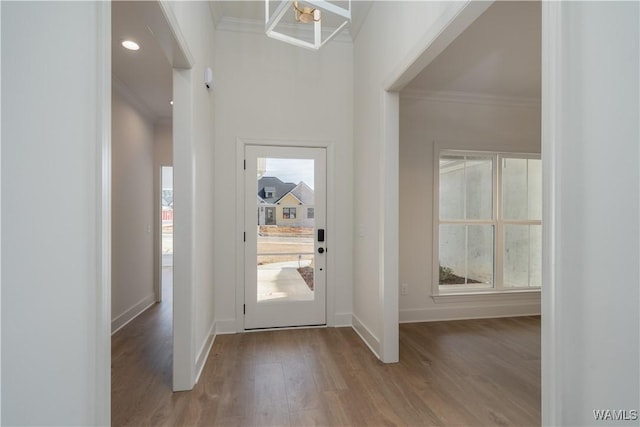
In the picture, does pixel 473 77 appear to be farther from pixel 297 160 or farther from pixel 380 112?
pixel 297 160

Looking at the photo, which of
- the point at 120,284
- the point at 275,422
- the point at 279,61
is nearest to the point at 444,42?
the point at 279,61

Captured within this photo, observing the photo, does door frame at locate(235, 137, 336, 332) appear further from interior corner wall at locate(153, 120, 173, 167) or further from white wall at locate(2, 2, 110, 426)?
white wall at locate(2, 2, 110, 426)

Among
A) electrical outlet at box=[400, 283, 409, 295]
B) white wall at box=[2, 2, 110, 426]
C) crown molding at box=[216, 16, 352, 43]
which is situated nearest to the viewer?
white wall at box=[2, 2, 110, 426]

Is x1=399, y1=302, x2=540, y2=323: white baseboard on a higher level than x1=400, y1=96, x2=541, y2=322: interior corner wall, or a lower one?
lower

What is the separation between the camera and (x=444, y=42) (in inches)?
72.2

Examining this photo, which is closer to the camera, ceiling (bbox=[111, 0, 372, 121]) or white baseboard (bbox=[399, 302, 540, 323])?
ceiling (bbox=[111, 0, 372, 121])

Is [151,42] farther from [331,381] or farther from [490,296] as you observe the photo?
[490,296]

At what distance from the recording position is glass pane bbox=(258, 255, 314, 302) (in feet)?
10.9

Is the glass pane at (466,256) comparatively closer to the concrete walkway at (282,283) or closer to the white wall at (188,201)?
the concrete walkway at (282,283)

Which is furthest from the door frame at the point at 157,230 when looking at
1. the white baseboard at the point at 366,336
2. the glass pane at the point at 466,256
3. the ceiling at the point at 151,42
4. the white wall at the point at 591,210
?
the white wall at the point at 591,210

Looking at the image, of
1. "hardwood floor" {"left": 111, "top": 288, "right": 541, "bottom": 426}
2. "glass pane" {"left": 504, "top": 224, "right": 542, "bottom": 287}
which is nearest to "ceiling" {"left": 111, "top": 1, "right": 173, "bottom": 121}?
"hardwood floor" {"left": 111, "top": 288, "right": 541, "bottom": 426}

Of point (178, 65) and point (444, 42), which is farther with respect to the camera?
point (178, 65)

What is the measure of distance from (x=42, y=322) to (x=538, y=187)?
4.95 metres

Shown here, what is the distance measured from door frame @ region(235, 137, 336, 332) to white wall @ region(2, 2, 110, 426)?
90.1 inches
